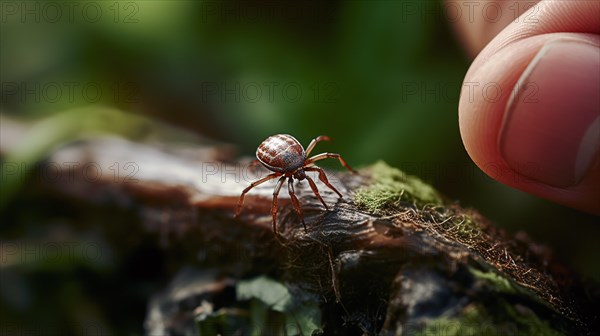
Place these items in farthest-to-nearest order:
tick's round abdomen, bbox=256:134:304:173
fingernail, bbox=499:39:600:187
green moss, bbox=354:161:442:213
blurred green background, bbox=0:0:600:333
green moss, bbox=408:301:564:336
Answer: blurred green background, bbox=0:0:600:333, tick's round abdomen, bbox=256:134:304:173, green moss, bbox=354:161:442:213, fingernail, bbox=499:39:600:187, green moss, bbox=408:301:564:336

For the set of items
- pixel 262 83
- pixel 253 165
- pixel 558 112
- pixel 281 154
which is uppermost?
pixel 558 112

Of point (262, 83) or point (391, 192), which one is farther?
point (262, 83)

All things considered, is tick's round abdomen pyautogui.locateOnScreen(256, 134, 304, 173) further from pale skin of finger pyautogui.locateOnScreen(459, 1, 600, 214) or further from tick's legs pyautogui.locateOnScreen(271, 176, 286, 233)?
pale skin of finger pyautogui.locateOnScreen(459, 1, 600, 214)

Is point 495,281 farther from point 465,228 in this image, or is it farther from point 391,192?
point 391,192

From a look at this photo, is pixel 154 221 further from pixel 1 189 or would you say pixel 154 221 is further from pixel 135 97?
pixel 135 97

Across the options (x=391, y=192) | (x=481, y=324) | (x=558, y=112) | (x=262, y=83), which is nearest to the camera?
(x=481, y=324)

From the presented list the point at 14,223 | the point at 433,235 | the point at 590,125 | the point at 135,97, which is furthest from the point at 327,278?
the point at 135,97

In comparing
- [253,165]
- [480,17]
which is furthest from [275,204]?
[480,17]

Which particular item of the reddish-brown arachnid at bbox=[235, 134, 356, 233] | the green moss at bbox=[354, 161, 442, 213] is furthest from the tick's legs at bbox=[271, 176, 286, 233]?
the green moss at bbox=[354, 161, 442, 213]
